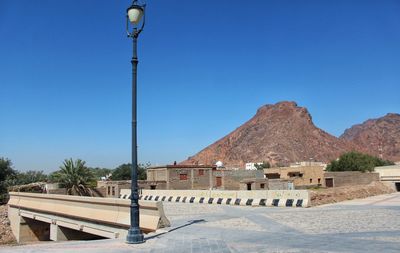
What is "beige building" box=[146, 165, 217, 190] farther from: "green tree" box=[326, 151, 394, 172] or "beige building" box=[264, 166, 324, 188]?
"green tree" box=[326, 151, 394, 172]

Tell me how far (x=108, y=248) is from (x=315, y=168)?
57.2 meters

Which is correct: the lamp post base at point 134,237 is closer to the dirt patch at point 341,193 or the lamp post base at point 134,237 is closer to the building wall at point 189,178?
the dirt patch at point 341,193

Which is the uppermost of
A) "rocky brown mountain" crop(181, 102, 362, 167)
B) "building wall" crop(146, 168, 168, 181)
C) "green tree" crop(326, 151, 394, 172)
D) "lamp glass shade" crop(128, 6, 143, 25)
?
"rocky brown mountain" crop(181, 102, 362, 167)

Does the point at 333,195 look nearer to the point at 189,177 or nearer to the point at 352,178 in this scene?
the point at 189,177

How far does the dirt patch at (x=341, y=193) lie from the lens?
21.9 meters

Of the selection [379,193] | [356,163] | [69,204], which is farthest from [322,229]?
[356,163]

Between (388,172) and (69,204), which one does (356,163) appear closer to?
(388,172)

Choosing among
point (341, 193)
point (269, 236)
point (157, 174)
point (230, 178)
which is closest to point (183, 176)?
point (157, 174)

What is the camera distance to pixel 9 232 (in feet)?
116

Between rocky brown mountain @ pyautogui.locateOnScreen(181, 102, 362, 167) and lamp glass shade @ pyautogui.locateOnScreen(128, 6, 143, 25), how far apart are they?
133 m

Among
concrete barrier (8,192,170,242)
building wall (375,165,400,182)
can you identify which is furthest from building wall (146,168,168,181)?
building wall (375,165,400,182)

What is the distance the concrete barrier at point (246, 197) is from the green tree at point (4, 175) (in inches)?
1159

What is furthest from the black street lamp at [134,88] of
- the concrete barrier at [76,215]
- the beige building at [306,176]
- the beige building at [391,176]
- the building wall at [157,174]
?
the beige building at [306,176]

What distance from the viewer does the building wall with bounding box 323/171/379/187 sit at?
168ft
